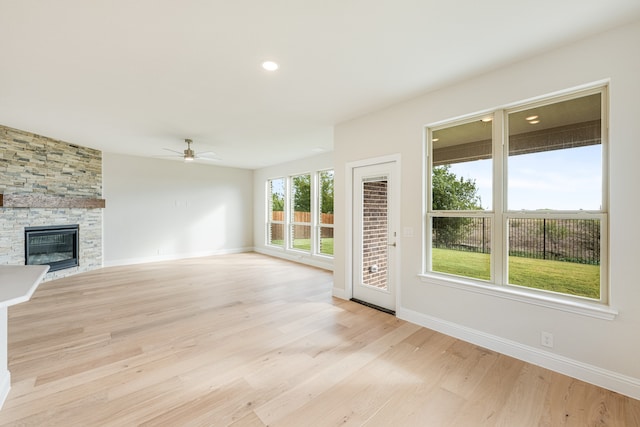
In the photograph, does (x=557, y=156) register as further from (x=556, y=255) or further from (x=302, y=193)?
(x=302, y=193)

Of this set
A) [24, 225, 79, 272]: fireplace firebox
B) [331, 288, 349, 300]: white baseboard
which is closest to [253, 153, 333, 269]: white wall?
[331, 288, 349, 300]: white baseboard

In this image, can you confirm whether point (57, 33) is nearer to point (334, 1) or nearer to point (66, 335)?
point (334, 1)

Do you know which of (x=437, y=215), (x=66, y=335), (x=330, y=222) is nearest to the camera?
(x=66, y=335)

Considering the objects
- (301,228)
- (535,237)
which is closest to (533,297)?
(535,237)

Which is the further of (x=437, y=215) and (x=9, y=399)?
(x=437, y=215)

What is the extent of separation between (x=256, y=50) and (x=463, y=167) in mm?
2401

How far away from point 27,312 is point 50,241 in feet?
7.33

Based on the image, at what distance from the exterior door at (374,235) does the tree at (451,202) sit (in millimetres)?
530

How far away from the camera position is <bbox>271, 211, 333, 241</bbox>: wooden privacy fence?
6.55 meters

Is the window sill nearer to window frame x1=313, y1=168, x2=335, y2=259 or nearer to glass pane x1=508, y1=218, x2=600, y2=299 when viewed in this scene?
glass pane x1=508, y1=218, x2=600, y2=299

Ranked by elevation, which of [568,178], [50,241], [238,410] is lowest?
[238,410]

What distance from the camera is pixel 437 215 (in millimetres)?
3141

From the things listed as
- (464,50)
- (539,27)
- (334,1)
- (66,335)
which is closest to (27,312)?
(66,335)

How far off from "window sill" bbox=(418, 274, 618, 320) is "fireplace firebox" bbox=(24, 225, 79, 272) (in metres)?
6.23
